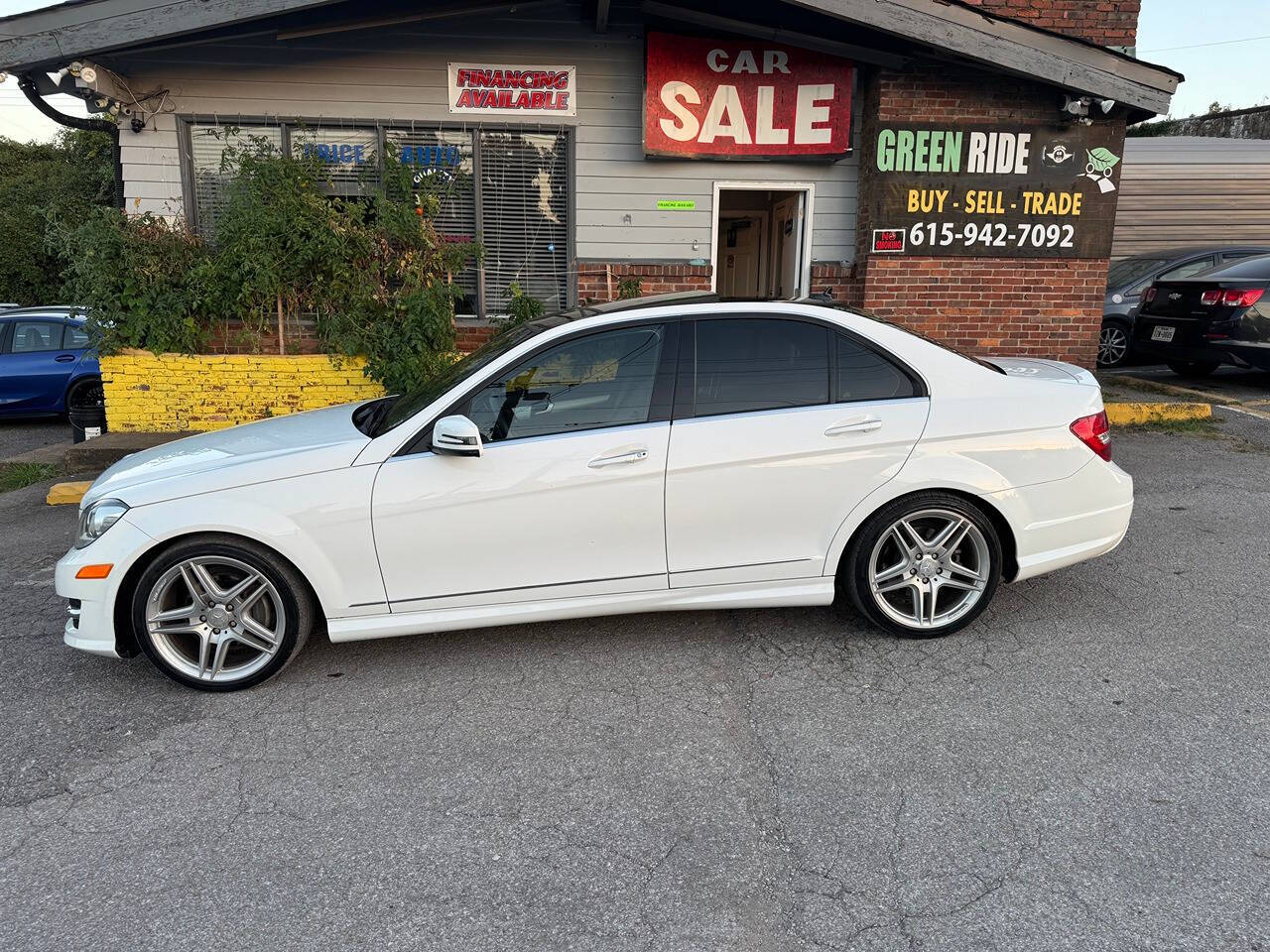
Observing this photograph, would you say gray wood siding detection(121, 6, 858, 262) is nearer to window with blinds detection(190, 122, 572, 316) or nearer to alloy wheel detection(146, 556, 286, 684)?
window with blinds detection(190, 122, 572, 316)

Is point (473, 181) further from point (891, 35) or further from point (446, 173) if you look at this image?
point (891, 35)

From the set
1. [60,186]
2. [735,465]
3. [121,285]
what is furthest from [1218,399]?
[60,186]

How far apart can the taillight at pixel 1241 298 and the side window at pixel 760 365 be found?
8268 millimetres

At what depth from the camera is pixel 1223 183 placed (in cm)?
1614

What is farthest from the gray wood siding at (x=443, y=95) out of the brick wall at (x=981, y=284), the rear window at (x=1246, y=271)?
the rear window at (x=1246, y=271)

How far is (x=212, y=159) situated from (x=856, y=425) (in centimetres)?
744

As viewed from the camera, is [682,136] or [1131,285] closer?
[682,136]

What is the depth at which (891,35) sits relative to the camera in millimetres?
7621

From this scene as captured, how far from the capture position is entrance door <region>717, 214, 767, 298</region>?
36.8 feet

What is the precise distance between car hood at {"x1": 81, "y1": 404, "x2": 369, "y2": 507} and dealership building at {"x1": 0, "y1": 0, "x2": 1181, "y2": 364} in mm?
4873

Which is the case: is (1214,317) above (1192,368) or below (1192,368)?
above

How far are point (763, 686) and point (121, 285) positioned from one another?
23.1 ft

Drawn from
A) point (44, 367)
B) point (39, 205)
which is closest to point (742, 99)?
point (44, 367)

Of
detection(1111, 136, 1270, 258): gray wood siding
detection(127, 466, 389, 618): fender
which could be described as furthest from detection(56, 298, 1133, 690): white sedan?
detection(1111, 136, 1270, 258): gray wood siding
